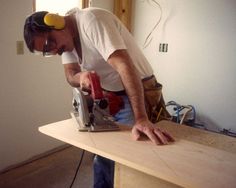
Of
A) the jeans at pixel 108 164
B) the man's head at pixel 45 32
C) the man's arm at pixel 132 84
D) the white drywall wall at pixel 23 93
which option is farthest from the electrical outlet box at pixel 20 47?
the man's arm at pixel 132 84

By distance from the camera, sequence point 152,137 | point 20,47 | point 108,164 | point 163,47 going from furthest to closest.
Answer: point 163,47
point 20,47
point 108,164
point 152,137

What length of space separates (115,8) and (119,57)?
2.20m

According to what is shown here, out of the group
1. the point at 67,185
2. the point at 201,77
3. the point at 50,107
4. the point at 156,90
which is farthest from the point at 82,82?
the point at 201,77

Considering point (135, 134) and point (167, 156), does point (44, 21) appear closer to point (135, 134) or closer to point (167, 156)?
point (135, 134)

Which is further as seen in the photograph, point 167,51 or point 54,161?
point 167,51

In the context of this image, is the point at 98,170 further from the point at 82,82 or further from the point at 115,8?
the point at 115,8

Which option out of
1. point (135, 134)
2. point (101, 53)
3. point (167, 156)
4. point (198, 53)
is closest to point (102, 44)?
point (101, 53)

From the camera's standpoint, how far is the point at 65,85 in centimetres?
284

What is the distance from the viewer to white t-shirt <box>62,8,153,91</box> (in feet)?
4.34

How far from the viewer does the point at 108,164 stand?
5.47 ft

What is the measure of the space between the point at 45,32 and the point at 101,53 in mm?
343

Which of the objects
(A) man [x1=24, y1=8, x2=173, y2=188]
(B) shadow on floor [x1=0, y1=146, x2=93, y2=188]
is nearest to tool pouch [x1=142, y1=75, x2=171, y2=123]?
(A) man [x1=24, y1=8, x2=173, y2=188]

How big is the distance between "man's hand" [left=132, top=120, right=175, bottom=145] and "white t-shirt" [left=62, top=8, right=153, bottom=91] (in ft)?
1.17

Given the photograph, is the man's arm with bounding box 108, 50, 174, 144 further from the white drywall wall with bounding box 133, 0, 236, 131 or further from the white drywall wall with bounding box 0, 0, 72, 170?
the white drywall wall with bounding box 133, 0, 236, 131
